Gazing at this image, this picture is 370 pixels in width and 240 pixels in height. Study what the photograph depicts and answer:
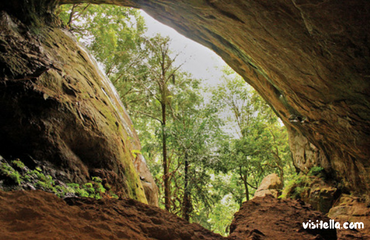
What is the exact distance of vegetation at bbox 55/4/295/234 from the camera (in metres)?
10.1

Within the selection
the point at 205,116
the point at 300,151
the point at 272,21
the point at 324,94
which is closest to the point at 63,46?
the point at 272,21

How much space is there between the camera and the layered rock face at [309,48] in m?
2.72

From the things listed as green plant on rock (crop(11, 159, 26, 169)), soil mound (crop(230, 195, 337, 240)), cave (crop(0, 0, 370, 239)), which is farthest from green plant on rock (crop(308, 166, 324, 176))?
green plant on rock (crop(11, 159, 26, 169))

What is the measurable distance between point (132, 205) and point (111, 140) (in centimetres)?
200

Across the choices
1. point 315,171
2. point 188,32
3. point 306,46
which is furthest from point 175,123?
point 306,46

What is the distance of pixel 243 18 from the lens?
366cm

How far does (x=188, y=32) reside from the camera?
6.21 meters

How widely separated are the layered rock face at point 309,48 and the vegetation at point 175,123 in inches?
161

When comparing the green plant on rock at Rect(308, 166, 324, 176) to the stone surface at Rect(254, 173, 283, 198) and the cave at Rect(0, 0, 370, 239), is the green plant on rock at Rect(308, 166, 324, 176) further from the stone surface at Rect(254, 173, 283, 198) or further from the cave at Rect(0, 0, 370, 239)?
the stone surface at Rect(254, 173, 283, 198)

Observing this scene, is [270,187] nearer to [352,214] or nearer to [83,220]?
[352,214]

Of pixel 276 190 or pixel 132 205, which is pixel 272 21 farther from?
pixel 276 190

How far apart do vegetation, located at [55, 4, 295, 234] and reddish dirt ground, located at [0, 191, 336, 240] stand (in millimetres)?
6059

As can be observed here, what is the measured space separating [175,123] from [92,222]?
27.8ft

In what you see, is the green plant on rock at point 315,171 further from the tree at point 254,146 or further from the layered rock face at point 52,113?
the layered rock face at point 52,113
